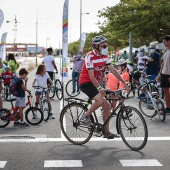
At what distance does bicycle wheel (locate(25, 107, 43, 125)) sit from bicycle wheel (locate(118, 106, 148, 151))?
3.45m

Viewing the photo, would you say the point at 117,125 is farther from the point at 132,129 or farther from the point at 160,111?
the point at 160,111

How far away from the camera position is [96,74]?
294 inches

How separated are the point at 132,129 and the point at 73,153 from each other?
1.02 metres

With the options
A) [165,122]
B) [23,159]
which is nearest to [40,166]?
[23,159]

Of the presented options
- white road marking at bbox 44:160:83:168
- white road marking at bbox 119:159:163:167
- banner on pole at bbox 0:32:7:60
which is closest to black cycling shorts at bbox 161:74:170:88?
white road marking at bbox 119:159:163:167

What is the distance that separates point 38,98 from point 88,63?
168 inches

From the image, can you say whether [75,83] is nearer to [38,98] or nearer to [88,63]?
[38,98]

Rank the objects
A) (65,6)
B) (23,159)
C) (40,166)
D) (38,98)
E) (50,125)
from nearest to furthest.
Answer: (40,166) < (23,159) < (50,125) < (38,98) < (65,6)

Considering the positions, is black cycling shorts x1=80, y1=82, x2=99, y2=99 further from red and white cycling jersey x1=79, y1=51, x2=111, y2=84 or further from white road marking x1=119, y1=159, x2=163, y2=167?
white road marking x1=119, y1=159, x2=163, y2=167

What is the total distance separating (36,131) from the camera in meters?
9.23

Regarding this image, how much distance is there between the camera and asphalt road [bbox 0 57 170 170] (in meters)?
6.22

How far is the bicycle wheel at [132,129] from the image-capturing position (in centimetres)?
699

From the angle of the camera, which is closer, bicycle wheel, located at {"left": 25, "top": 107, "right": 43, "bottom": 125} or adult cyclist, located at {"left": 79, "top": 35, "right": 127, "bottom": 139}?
adult cyclist, located at {"left": 79, "top": 35, "right": 127, "bottom": 139}

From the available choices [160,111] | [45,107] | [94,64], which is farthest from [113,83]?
[94,64]
